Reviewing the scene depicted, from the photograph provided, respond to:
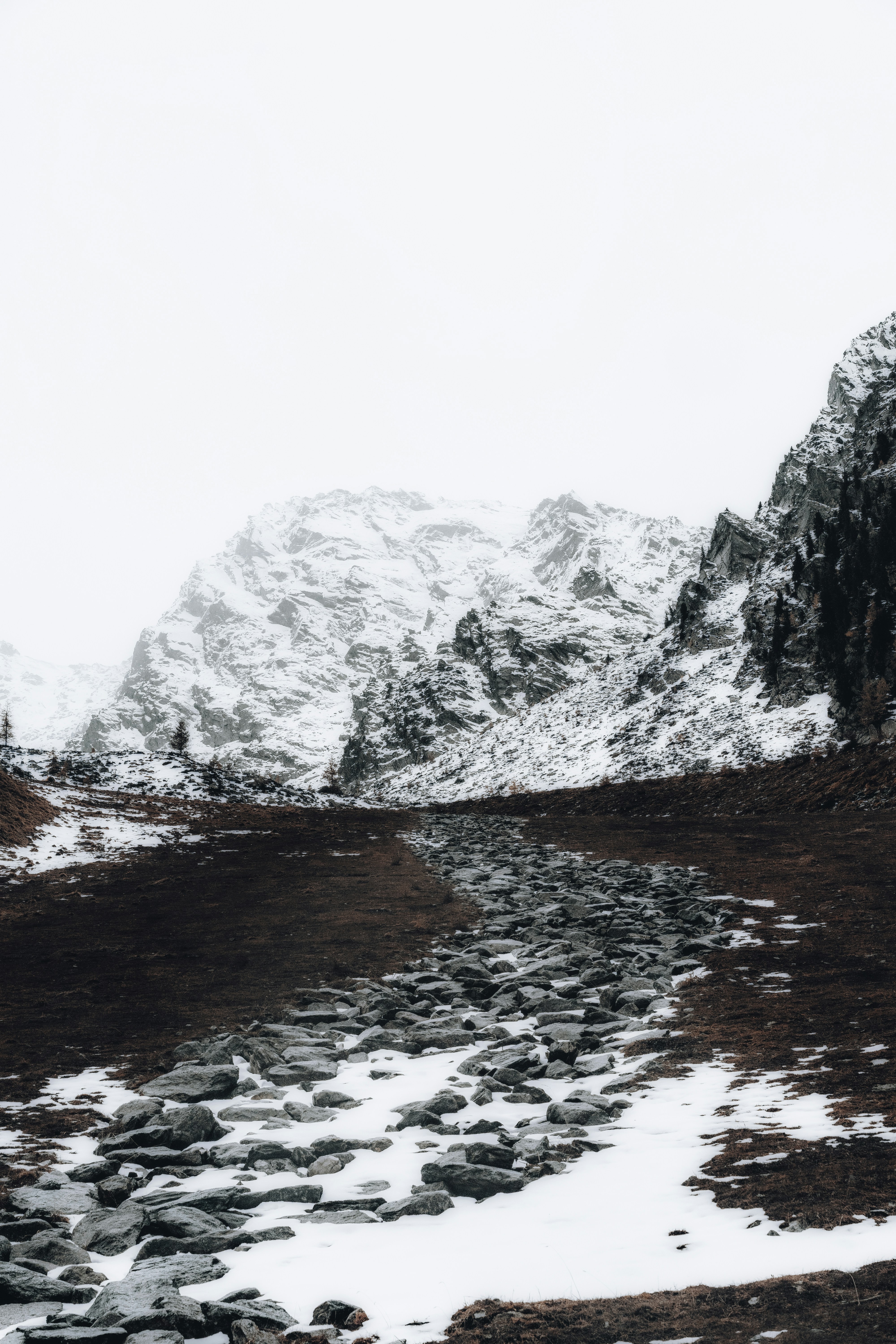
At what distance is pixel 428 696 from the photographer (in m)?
165

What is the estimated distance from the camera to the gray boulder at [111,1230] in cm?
525

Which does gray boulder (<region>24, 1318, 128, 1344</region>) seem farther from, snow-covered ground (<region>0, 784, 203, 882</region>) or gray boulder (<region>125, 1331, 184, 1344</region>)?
snow-covered ground (<region>0, 784, 203, 882</region>)

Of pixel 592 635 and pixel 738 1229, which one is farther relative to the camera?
pixel 592 635

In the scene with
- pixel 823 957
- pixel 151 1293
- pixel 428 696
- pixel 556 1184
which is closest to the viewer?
pixel 151 1293

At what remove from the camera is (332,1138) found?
6891mm

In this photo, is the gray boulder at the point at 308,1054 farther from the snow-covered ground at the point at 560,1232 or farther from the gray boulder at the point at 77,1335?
the gray boulder at the point at 77,1335

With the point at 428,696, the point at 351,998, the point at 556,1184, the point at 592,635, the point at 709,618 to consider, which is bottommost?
the point at 556,1184

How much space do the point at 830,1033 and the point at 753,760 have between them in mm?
40189

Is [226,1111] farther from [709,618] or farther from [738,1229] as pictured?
[709,618]

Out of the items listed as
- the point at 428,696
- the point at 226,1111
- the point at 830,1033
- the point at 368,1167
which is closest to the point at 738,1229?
the point at 368,1167

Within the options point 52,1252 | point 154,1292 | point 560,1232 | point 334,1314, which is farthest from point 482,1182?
point 52,1252

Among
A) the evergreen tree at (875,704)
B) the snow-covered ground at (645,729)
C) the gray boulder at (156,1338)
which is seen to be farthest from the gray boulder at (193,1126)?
the snow-covered ground at (645,729)

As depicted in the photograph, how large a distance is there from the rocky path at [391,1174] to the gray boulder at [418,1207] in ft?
0.04

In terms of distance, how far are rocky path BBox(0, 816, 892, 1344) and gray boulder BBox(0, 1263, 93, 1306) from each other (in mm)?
13
